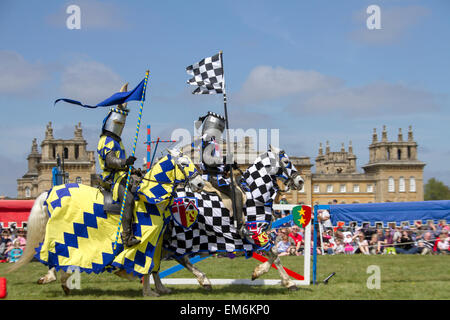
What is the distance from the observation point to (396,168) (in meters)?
121

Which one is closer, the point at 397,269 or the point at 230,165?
the point at 230,165

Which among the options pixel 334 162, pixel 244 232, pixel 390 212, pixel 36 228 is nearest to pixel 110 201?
pixel 36 228

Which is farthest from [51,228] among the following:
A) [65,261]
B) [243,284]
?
[243,284]

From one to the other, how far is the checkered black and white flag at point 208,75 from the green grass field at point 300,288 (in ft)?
11.5

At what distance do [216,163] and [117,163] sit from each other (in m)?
1.80

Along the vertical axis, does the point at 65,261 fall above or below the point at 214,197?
below

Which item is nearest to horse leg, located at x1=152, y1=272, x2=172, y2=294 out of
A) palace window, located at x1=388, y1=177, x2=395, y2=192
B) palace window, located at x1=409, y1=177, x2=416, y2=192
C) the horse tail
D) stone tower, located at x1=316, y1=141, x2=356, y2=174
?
the horse tail

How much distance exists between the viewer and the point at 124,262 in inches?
344

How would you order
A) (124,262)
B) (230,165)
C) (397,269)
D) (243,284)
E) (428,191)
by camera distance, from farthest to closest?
(428,191) → (397,269) → (243,284) → (230,165) → (124,262)

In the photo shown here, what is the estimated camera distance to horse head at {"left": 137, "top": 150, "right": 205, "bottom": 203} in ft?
28.6

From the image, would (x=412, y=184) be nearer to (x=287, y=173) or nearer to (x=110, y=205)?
(x=287, y=173)

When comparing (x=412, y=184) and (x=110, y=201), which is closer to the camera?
(x=110, y=201)
